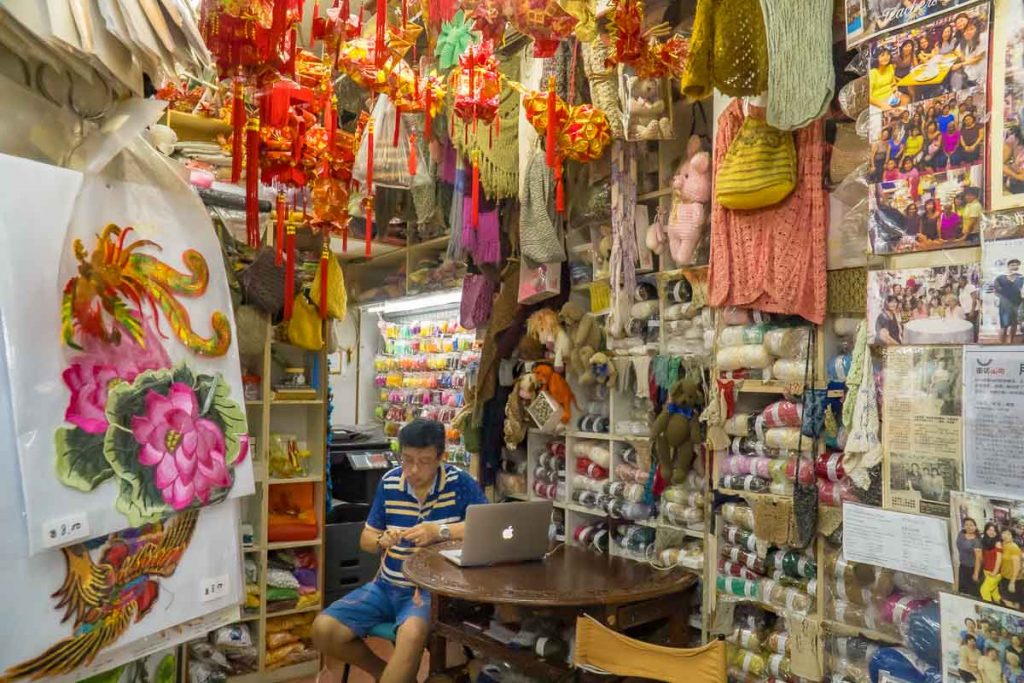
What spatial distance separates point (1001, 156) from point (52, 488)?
1805 millimetres

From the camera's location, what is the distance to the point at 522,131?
11.8 feet

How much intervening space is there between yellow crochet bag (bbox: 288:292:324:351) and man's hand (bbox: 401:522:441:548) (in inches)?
48.3

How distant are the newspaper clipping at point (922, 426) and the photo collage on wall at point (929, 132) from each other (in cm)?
27

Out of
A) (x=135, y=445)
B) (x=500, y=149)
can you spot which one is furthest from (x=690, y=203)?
(x=135, y=445)

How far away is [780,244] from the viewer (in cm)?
259

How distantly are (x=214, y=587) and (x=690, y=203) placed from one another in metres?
2.56

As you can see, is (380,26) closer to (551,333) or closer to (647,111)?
(647,111)

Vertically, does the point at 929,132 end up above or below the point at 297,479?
above

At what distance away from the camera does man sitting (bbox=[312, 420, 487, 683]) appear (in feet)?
9.79

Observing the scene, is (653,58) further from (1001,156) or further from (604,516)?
(604,516)

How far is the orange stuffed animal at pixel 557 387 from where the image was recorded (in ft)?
12.5

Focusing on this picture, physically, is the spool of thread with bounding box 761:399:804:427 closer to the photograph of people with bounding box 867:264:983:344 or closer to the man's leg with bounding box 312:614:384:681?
the photograph of people with bounding box 867:264:983:344

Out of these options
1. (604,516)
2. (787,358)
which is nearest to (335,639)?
(604,516)

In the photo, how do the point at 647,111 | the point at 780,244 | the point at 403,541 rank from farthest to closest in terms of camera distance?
the point at 403,541
the point at 647,111
the point at 780,244
